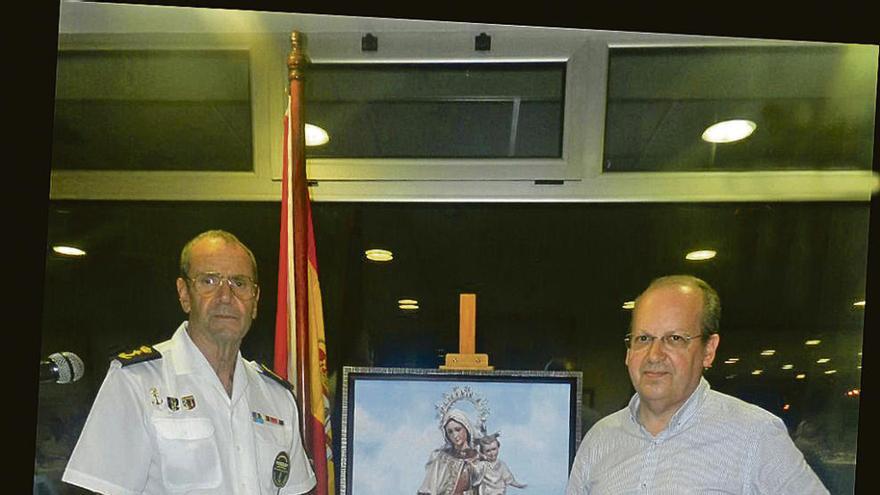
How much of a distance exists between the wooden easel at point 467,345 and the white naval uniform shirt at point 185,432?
483mm

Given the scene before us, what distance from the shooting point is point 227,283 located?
256 cm

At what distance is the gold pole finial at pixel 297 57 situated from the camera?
2678 millimetres

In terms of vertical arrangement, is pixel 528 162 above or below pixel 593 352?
above

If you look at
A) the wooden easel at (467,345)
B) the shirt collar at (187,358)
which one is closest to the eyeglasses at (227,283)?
the shirt collar at (187,358)

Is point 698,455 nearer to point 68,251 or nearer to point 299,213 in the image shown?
point 299,213

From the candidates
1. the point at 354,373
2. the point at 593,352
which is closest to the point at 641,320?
the point at 593,352

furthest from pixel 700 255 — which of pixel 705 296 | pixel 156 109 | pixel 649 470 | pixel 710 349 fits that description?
pixel 156 109

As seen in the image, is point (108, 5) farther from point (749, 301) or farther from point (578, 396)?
point (749, 301)

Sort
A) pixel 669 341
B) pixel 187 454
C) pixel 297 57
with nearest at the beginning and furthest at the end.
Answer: pixel 187 454 < pixel 669 341 < pixel 297 57

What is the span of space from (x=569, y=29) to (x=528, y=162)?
0.43 meters

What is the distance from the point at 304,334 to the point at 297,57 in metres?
0.82

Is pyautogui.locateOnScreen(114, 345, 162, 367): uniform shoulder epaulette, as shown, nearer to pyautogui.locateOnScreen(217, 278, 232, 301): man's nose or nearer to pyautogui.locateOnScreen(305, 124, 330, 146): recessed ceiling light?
pyautogui.locateOnScreen(217, 278, 232, 301): man's nose

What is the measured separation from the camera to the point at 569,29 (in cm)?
272

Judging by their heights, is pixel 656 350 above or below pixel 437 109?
below
